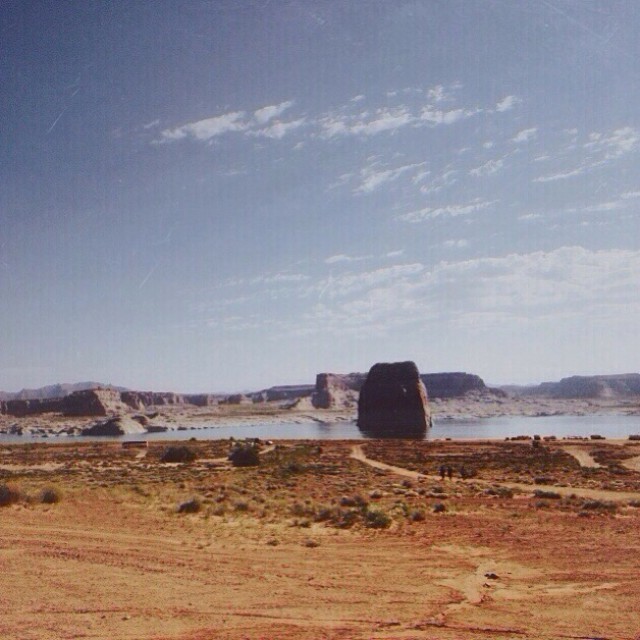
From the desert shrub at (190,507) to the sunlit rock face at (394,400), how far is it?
89.3 m

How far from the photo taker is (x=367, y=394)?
4715 inches

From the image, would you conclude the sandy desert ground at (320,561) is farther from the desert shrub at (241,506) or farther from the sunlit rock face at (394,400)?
the sunlit rock face at (394,400)

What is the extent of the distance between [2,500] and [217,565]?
45.0 feet

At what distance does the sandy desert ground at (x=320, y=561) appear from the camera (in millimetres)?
8695

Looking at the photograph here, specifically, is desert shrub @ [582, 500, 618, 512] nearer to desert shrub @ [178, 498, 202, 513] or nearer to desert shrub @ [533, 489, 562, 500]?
desert shrub @ [533, 489, 562, 500]

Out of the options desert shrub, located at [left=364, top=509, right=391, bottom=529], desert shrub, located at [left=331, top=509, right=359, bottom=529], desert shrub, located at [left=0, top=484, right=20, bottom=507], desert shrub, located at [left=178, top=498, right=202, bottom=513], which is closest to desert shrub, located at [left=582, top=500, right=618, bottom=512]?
desert shrub, located at [left=364, top=509, right=391, bottom=529]

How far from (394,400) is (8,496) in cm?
9862

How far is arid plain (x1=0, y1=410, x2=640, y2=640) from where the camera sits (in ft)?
28.6

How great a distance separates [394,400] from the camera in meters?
114

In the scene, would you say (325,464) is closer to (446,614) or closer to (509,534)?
(509,534)

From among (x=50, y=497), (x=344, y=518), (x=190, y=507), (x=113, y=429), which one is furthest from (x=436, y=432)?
(x=50, y=497)

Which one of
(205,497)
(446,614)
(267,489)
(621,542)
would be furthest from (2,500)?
(621,542)

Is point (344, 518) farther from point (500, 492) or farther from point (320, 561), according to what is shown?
point (500, 492)

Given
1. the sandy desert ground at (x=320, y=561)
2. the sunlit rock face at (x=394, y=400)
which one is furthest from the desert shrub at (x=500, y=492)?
the sunlit rock face at (x=394, y=400)
